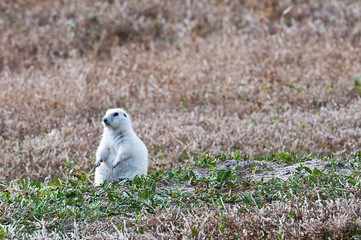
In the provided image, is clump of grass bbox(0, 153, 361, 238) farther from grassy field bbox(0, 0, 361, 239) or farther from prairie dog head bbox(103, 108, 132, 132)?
prairie dog head bbox(103, 108, 132, 132)

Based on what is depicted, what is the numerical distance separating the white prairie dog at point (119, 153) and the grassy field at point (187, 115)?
0.29 m

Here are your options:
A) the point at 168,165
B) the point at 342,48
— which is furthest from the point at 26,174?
the point at 342,48

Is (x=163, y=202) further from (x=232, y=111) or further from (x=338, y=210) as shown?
(x=232, y=111)

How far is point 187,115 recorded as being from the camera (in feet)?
35.0

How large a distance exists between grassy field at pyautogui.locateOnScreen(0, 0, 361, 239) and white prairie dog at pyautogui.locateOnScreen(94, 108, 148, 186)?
29cm

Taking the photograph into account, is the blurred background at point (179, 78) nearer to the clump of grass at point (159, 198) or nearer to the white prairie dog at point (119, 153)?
the white prairie dog at point (119, 153)

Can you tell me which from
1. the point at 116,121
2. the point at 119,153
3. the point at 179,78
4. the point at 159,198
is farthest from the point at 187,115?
the point at 159,198

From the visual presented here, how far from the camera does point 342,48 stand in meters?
13.4

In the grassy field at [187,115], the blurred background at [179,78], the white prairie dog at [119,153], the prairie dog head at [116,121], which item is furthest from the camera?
the blurred background at [179,78]

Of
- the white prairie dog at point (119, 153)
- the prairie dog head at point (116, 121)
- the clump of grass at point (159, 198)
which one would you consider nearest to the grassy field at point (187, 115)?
the clump of grass at point (159, 198)

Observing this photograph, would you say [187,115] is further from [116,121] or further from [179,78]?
[116,121]

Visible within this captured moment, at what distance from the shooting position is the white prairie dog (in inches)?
257

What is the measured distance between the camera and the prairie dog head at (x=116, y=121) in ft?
22.5

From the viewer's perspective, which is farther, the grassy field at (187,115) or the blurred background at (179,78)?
the blurred background at (179,78)
